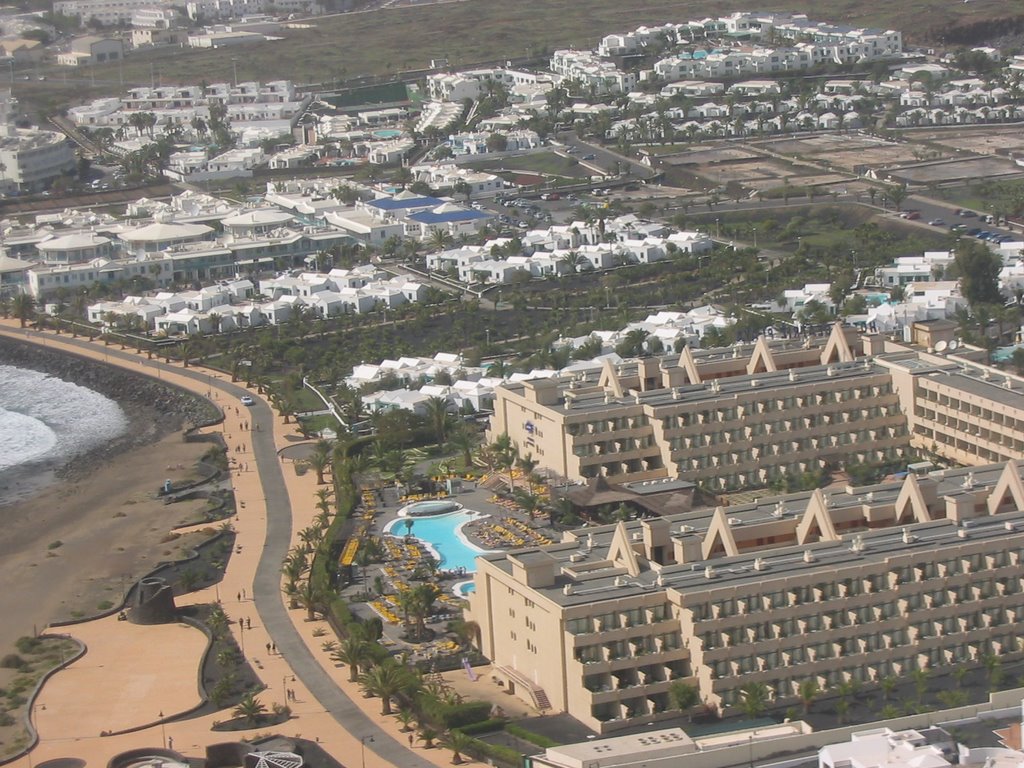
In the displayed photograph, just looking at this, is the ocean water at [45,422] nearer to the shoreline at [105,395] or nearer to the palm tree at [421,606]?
the shoreline at [105,395]

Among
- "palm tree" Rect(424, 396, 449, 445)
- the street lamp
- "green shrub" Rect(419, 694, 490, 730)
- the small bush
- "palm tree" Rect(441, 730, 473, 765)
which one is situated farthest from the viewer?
"palm tree" Rect(424, 396, 449, 445)

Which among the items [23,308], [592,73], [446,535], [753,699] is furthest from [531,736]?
[592,73]

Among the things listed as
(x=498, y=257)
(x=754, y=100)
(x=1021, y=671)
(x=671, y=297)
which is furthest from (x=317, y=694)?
(x=754, y=100)

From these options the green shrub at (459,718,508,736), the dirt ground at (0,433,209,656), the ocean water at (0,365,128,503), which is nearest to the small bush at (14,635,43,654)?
the dirt ground at (0,433,209,656)

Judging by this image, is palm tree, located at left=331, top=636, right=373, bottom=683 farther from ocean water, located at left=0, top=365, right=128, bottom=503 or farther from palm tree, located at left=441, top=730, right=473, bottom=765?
ocean water, located at left=0, top=365, right=128, bottom=503

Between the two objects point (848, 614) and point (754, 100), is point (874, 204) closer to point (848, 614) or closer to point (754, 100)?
point (754, 100)

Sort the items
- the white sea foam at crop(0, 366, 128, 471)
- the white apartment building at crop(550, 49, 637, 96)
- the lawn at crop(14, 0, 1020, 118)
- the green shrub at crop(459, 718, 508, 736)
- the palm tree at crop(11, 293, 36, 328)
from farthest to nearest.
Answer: the lawn at crop(14, 0, 1020, 118) < the white apartment building at crop(550, 49, 637, 96) < the palm tree at crop(11, 293, 36, 328) < the white sea foam at crop(0, 366, 128, 471) < the green shrub at crop(459, 718, 508, 736)
